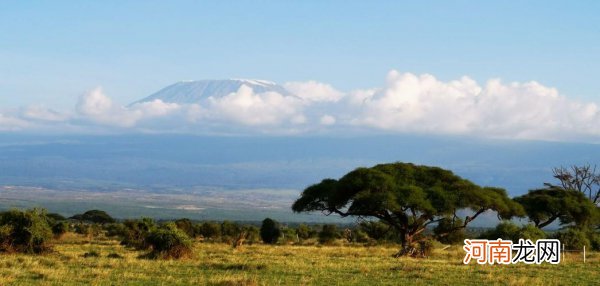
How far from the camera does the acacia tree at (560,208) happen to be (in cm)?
5809

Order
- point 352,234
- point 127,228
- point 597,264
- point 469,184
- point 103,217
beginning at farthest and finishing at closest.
Answer: point 103,217 → point 352,234 → point 127,228 → point 469,184 → point 597,264

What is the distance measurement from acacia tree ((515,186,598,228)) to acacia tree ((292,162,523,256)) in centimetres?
1146

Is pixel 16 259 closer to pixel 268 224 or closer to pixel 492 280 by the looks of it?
pixel 492 280

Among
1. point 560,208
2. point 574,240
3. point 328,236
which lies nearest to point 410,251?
point 574,240

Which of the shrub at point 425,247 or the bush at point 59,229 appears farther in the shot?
the bush at point 59,229

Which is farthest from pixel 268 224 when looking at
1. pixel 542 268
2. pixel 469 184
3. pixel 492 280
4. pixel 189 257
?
pixel 492 280

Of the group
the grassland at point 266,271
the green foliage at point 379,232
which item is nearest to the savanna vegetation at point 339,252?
the grassland at point 266,271

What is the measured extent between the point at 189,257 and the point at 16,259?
6670mm

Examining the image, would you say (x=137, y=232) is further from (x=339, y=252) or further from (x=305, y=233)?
(x=305, y=233)

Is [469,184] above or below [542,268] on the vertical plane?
above

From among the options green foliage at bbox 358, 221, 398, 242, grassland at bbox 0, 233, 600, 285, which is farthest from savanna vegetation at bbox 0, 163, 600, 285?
green foliage at bbox 358, 221, 398, 242

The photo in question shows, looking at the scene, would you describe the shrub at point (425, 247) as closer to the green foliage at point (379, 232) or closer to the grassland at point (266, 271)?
the grassland at point (266, 271)

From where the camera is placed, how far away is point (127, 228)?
54.8 meters

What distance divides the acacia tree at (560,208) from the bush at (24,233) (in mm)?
35346
